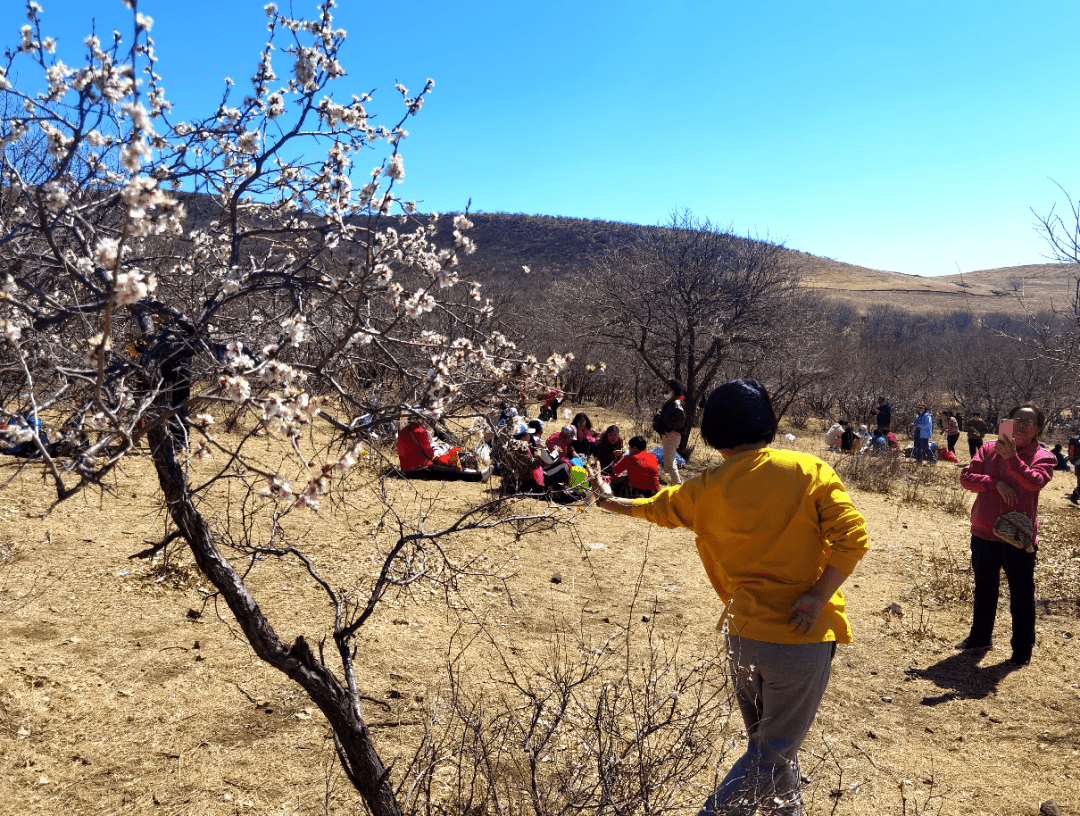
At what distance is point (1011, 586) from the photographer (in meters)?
4.75

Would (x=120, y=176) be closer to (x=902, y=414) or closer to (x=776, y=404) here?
(x=776, y=404)

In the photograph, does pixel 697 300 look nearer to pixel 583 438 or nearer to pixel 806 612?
pixel 583 438

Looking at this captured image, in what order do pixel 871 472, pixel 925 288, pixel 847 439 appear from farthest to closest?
pixel 925 288, pixel 847 439, pixel 871 472

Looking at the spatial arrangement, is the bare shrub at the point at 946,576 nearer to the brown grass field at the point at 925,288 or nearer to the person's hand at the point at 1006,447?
the person's hand at the point at 1006,447

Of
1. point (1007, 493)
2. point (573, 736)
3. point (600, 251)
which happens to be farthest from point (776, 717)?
point (600, 251)

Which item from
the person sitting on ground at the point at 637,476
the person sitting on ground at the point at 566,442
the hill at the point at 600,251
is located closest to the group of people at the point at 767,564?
the person sitting on ground at the point at 566,442

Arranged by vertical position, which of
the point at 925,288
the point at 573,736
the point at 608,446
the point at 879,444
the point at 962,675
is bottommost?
the point at 962,675

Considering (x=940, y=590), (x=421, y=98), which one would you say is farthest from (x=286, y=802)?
(x=940, y=590)

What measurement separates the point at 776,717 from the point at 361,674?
256 centimetres

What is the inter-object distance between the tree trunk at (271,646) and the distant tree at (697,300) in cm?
1059

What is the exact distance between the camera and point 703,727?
3457mm

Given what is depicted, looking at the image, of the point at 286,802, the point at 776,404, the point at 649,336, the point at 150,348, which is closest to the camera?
the point at 150,348

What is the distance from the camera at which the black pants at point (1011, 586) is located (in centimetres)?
464

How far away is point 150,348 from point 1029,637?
5395 mm
